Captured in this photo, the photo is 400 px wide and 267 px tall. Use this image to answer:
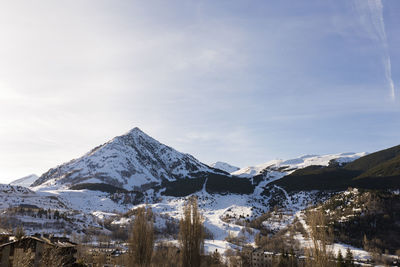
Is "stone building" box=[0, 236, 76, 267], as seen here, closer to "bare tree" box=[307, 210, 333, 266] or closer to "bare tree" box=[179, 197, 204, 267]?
"bare tree" box=[179, 197, 204, 267]

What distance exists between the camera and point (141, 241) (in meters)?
35.9

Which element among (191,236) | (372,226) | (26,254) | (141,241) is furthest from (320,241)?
(372,226)

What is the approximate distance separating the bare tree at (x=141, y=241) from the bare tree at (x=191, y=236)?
825 centimetres

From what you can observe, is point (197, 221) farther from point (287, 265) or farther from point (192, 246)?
point (287, 265)

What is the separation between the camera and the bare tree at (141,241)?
1384 inches

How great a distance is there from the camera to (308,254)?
91.9 ft

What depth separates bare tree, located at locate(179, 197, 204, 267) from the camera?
2886cm

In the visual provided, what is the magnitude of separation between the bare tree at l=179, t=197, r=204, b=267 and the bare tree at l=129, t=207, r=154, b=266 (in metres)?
8.25

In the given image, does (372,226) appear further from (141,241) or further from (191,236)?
(191,236)

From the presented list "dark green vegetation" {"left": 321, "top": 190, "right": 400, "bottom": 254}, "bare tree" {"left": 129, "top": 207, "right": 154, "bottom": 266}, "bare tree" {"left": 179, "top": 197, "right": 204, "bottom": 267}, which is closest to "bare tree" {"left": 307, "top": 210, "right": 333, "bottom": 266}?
"bare tree" {"left": 179, "top": 197, "right": 204, "bottom": 267}

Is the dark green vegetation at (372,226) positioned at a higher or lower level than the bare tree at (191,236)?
lower

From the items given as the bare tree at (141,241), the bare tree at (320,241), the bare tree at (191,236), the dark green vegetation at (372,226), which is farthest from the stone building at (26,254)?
the dark green vegetation at (372,226)

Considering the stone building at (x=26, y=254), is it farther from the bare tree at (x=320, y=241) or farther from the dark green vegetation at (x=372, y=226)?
the dark green vegetation at (x=372, y=226)

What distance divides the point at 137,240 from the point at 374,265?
12044cm
